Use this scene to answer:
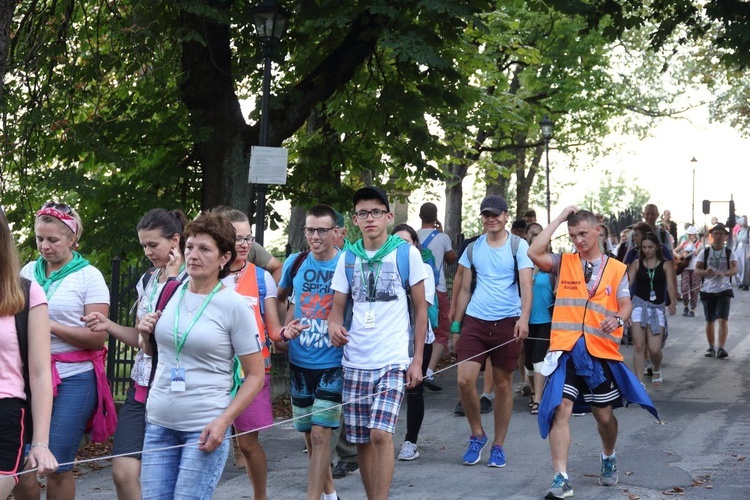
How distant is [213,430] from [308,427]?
101 inches

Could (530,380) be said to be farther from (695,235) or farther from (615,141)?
(615,141)

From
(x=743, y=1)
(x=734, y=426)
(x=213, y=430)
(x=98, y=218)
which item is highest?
(x=743, y=1)

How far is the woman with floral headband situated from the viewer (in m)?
5.83

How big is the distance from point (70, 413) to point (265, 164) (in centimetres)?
709

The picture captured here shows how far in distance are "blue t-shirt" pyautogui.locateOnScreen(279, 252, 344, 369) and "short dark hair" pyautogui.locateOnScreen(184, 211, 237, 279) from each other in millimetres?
2154

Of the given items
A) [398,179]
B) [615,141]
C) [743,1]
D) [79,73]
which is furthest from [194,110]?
[615,141]

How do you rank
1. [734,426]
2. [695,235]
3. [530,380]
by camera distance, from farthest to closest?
[695,235], [530,380], [734,426]

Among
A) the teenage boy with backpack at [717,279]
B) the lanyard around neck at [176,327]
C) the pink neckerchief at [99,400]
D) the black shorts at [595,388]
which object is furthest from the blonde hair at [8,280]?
the teenage boy with backpack at [717,279]

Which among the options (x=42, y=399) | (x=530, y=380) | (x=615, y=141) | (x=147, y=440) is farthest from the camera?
(x=615, y=141)

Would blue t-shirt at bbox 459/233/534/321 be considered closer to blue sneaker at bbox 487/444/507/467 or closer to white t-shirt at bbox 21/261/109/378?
blue sneaker at bbox 487/444/507/467

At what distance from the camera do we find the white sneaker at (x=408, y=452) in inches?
365

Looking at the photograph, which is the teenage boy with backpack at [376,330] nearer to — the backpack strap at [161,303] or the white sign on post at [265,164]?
the backpack strap at [161,303]

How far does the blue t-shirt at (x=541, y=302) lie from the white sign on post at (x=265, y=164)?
3103 mm

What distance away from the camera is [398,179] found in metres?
17.3
